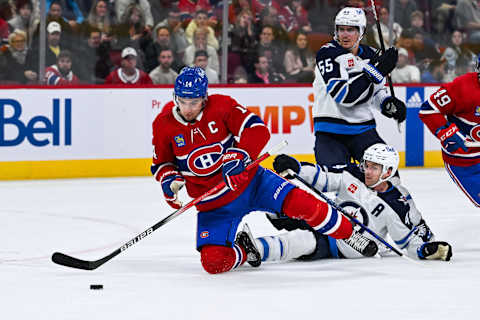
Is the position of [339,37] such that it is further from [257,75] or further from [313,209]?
[257,75]

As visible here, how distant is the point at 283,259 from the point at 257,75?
4.30 m

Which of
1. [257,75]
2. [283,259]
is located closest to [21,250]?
[283,259]

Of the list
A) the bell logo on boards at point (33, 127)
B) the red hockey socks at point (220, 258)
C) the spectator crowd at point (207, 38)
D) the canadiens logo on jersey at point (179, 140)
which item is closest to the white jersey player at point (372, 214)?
the red hockey socks at point (220, 258)

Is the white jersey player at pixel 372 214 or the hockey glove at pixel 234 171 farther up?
the hockey glove at pixel 234 171

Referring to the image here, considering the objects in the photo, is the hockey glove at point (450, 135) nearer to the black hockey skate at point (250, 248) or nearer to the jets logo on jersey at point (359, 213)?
the jets logo on jersey at point (359, 213)

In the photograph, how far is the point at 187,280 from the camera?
439 cm

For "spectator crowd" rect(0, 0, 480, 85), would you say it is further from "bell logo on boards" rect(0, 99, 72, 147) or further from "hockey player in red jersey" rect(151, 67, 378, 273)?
"hockey player in red jersey" rect(151, 67, 378, 273)

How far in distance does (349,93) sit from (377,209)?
816mm

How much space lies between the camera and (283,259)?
4.79 meters

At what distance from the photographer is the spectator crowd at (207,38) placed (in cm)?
802

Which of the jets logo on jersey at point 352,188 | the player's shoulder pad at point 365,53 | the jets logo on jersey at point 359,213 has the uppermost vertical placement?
the player's shoulder pad at point 365,53

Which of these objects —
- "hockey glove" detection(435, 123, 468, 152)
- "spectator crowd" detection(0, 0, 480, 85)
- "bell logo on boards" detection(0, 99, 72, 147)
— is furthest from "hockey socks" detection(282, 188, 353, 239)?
"spectator crowd" detection(0, 0, 480, 85)

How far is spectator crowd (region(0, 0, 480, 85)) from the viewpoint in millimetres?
8023

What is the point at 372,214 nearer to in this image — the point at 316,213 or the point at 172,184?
the point at 316,213
